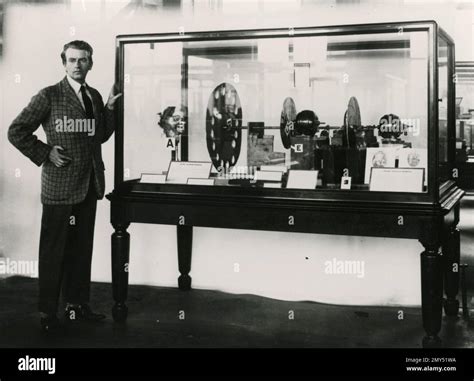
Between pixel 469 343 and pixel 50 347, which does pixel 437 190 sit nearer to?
pixel 469 343

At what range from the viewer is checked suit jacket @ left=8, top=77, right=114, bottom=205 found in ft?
13.5

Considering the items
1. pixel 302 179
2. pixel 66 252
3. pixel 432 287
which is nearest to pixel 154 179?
pixel 66 252

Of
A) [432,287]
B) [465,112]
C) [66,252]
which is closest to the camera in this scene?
[432,287]

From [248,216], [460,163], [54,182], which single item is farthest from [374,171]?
[460,163]

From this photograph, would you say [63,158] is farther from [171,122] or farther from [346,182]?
[346,182]

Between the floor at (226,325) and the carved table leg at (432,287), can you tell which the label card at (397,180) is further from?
the floor at (226,325)

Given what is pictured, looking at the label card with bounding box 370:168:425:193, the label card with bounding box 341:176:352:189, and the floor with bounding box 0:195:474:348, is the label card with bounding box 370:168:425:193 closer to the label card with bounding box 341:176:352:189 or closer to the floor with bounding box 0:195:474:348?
the label card with bounding box 341:176:352:189

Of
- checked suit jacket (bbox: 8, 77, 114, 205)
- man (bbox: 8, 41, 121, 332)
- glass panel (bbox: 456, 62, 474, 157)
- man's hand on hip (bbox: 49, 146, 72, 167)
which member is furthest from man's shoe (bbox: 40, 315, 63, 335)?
glass panel (bbox: 456, 62, 474, 157)

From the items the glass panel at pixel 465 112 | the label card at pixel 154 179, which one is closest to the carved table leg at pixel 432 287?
the label card at pixel 154 179

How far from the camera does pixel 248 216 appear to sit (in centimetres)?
399

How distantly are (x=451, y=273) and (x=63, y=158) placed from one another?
2.52 m

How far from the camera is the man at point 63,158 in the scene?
13.5 feet

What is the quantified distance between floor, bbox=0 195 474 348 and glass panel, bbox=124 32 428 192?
91cm

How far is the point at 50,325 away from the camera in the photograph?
418cm
